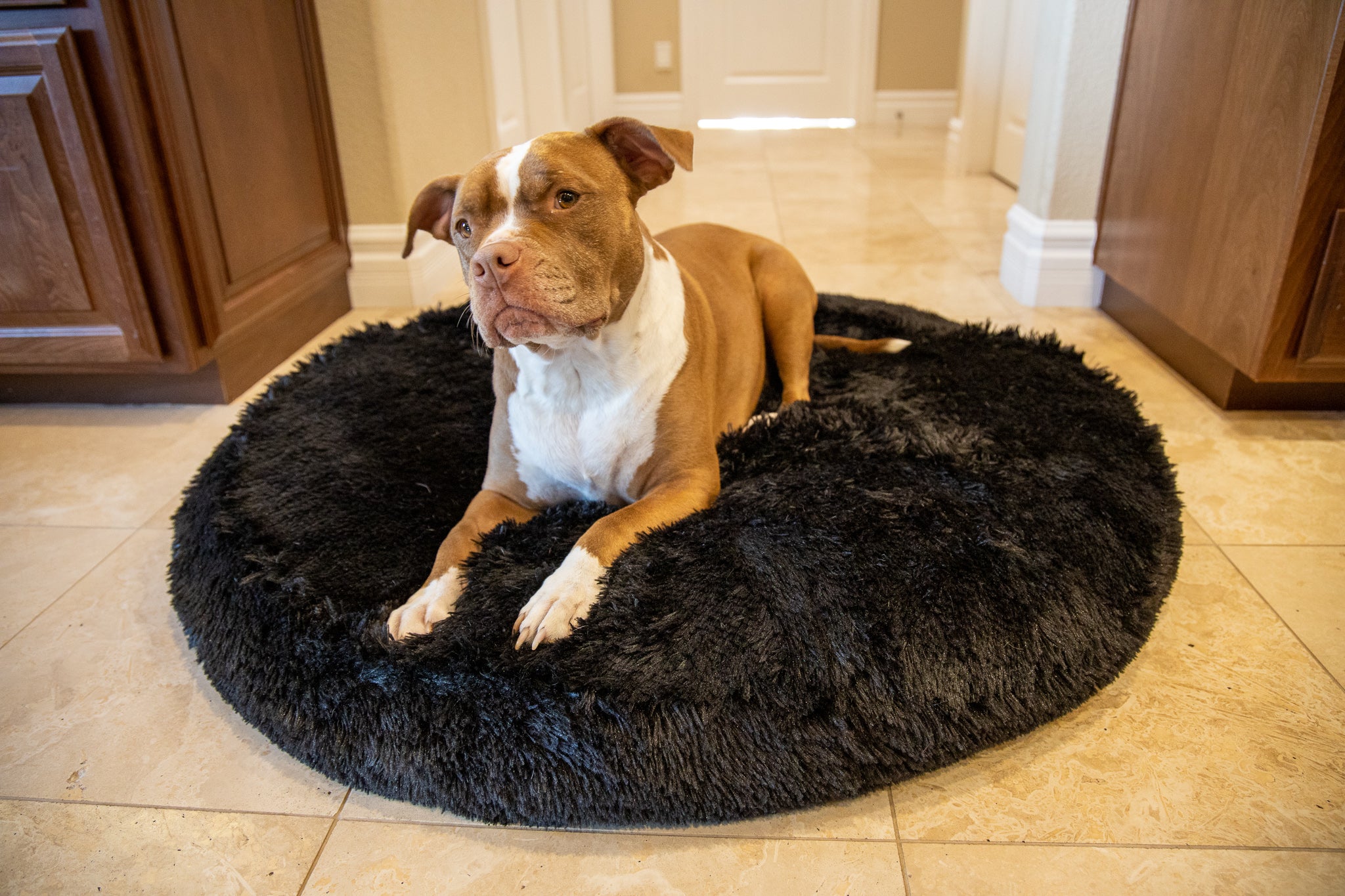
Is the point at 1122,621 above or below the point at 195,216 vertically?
below

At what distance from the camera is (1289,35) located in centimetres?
207

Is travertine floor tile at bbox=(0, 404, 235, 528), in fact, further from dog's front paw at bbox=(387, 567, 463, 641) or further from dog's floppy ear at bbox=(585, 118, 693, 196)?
dog's floppy ear at bbox=(585, 118, 693, 196)

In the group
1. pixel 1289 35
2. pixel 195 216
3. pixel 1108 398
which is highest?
pixel 1289 35

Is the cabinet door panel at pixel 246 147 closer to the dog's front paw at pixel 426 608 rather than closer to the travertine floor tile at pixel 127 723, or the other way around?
the travertine floor tile at pixel 127 723

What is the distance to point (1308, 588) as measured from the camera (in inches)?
68.9

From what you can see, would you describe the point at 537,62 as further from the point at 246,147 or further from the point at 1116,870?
the point at 1116,870

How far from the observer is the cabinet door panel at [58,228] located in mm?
2199

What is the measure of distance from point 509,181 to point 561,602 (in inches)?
27.3

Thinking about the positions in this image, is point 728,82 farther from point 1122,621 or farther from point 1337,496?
point 1122,621

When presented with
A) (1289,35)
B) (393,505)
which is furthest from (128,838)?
(1289,35)

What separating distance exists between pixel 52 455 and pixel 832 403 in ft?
6.75

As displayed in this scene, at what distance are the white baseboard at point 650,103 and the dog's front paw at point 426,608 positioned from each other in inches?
245

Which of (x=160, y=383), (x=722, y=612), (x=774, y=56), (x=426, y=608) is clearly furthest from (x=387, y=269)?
(x=774, y=56)

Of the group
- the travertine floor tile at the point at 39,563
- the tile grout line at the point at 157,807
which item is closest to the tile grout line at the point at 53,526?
the travertine floor tile at the point at 39,563
